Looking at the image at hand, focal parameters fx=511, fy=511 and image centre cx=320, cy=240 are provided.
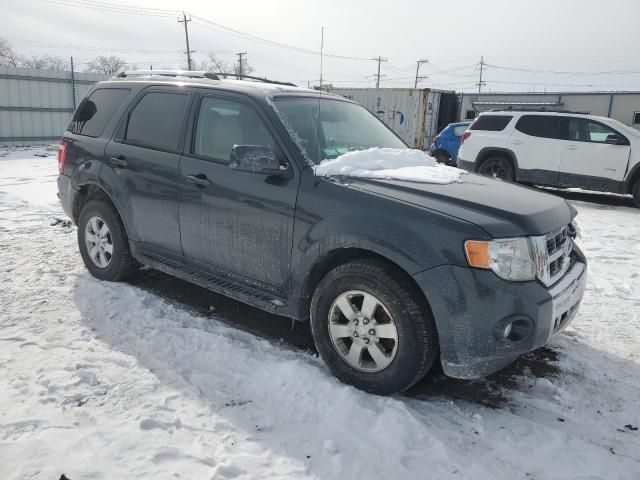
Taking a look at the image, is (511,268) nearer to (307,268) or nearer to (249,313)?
(307,268)

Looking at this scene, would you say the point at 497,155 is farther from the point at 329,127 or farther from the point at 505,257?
the point at 505,257

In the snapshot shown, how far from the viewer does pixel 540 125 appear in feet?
35.3

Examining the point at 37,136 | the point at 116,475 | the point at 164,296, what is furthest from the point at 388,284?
the point at 37,136

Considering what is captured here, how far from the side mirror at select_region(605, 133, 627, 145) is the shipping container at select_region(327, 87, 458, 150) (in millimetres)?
10325

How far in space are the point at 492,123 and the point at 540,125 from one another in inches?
40.3

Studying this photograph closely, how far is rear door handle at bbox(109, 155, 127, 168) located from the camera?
4402 mm

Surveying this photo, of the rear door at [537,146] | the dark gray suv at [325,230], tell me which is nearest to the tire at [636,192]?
the rear door at [537,146]

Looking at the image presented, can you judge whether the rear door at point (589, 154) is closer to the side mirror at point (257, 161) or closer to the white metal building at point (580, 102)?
the side mirror at point (257, 161)

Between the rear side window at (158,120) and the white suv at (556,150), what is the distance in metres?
8.48

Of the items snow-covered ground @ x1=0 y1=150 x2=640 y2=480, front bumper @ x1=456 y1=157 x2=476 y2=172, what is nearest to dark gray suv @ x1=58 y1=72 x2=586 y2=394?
snow-covered ground @ x1=0 y1=150 x2=640 y2=480

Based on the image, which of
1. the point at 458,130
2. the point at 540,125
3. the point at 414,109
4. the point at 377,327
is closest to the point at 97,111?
the point at 377,327

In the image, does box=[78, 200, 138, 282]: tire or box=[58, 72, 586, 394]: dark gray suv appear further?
box=[78, 200, 138, 282]: tire

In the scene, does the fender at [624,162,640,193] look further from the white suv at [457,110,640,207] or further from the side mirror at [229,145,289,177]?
the side mirror at [229,145,289,177]

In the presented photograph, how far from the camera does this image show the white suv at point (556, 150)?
9.79 metres
